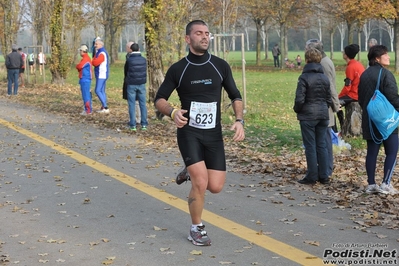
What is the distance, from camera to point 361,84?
A: 9.69m

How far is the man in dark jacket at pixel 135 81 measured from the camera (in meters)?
16.7

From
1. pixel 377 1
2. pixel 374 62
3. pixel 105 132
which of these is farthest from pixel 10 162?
pixel 377 1

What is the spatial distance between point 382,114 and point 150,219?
10.6 ft

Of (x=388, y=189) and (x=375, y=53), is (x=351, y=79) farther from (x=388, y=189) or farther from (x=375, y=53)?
(x=388, y=189)

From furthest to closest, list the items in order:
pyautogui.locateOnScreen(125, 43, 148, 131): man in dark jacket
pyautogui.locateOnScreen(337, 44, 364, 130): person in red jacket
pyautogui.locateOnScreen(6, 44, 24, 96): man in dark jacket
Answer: pyautogui.locateOnScreen(6, 44, 24, 96): man in dark jacket → pyautogui.locateOnScreen(125, 43, 148, 131): man in dark jacket → pyautogui.locateOnScreen(337, 44, 364, 130): person in red jacket

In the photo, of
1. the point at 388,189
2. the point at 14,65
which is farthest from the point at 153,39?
the point at 388,189

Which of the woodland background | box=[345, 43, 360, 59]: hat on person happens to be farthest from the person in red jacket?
the woodland background

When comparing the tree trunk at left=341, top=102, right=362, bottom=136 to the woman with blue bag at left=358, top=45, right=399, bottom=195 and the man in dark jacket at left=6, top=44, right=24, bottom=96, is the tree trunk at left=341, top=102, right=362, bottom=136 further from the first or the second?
the man in dark jacket at left=6, top=44, right=24, bottom=96

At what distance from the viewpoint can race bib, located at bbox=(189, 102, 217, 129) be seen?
23.2 feet

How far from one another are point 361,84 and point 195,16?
2107 inches

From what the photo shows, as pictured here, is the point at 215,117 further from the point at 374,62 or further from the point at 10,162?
the point at 10,162

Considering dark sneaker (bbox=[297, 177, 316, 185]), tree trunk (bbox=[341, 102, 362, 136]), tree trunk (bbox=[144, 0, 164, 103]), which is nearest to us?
dark sneaker (bbox=[297, 177, 316, 185])

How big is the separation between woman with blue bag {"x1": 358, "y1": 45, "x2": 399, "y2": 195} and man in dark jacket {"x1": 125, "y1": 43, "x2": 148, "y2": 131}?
778cm

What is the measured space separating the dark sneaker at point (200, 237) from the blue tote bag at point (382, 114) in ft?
10.9
